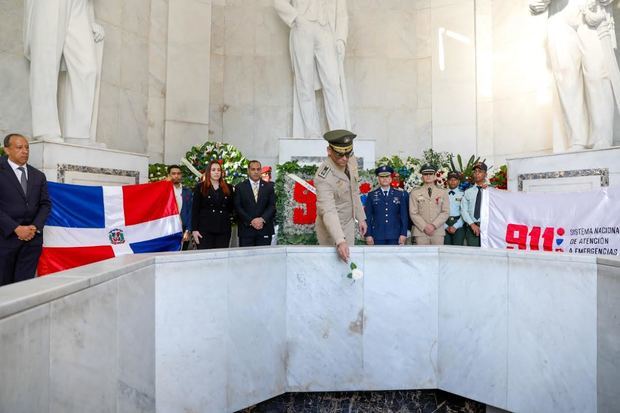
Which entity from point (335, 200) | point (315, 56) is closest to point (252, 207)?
point (335, 200)

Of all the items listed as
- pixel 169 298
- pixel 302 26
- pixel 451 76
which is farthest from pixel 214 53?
pixel 169 298

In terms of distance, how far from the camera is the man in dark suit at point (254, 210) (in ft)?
19.6

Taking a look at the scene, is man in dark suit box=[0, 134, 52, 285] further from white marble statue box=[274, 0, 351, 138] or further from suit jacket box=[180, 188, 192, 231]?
white marble statue box=[274, 0, 351, 138]

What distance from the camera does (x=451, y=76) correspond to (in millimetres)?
10695

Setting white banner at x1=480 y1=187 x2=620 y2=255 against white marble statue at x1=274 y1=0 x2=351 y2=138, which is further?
white marble statue at x1=274 y1=0 x2=351 y2=138

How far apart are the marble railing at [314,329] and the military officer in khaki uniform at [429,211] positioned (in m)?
2.30

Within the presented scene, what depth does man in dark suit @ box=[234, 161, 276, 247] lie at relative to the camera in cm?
596

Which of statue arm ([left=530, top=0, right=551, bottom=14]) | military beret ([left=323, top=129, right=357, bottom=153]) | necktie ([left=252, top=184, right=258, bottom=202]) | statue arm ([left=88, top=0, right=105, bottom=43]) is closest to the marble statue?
A: statue arm ([left=530, top=0, right=551, bottom=14])

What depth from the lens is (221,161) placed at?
8070 mm

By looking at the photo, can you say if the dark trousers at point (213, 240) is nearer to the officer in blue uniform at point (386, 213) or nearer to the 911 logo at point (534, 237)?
the officer in blue uniform at point (386, 213)

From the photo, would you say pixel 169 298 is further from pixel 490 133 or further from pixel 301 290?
pixel 490 133

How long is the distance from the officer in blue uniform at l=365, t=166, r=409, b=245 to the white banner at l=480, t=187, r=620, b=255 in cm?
154

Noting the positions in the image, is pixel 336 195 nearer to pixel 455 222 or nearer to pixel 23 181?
pixel 23 181

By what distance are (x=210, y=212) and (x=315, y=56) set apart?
4.48m
